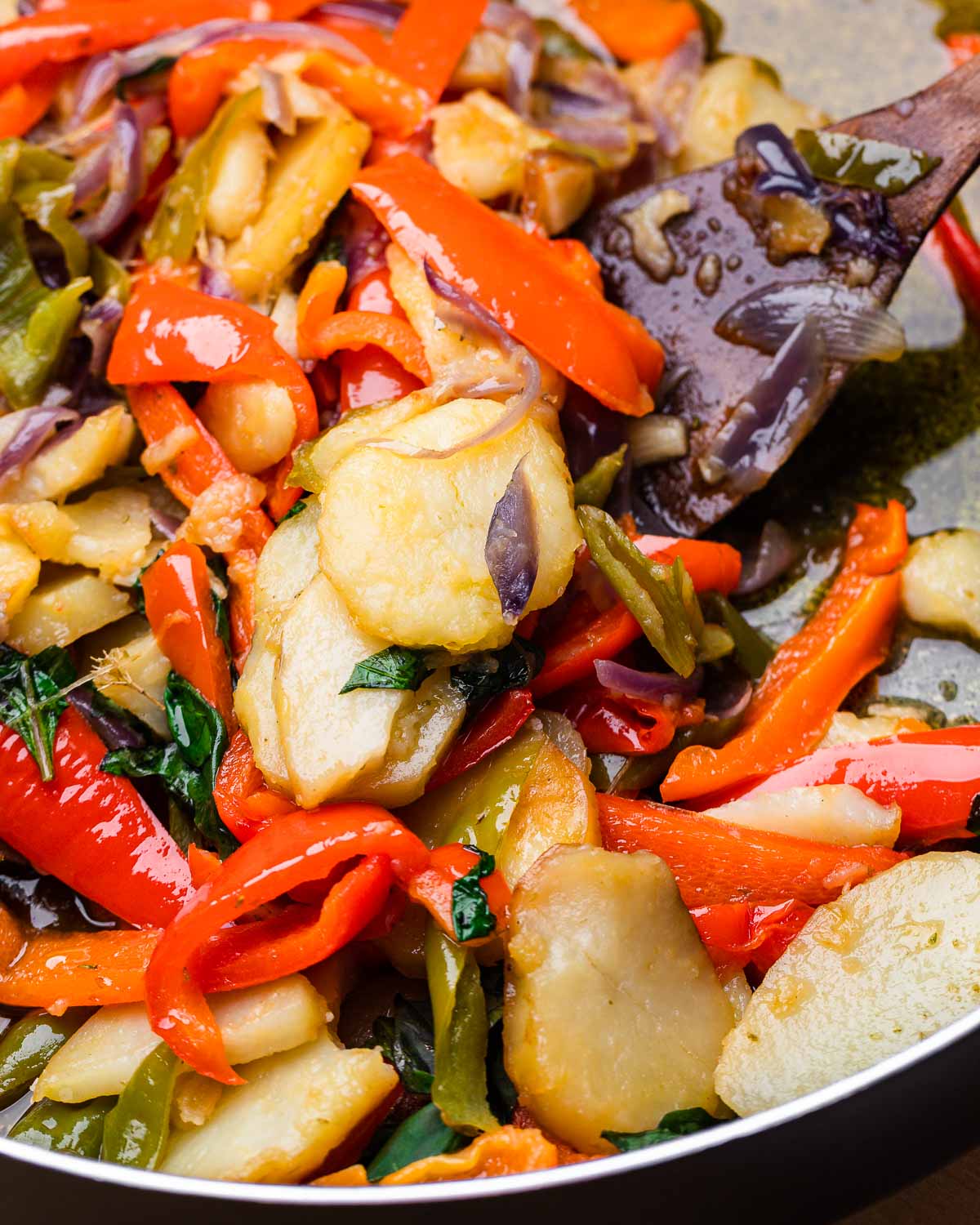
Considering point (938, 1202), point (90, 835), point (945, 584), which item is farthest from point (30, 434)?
point (938, 1202)

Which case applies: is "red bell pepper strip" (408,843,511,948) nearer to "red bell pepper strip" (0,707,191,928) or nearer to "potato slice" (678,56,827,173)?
"red bell pepper strip" (0,707,191,928)

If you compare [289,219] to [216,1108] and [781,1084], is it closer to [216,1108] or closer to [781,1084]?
[216,1108]

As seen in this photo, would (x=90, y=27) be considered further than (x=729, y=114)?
No

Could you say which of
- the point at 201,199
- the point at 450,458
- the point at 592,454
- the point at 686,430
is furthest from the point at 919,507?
the point at 201,199

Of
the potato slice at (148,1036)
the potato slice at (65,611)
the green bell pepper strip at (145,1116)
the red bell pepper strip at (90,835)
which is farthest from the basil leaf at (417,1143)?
the potato slice at (65,611)

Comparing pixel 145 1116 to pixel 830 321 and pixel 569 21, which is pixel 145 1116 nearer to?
pixel 830 321

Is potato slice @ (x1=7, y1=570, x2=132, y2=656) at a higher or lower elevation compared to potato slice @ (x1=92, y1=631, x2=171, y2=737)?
higher

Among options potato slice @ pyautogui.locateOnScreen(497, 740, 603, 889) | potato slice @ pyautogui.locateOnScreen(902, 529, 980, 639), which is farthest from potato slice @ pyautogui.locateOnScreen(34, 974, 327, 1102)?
potato slice @ pyautogui.locateOnScreen(902, 529, 980, 639)
